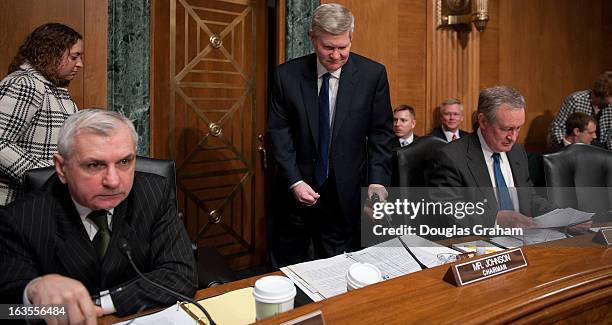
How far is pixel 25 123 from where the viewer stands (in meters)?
2.19

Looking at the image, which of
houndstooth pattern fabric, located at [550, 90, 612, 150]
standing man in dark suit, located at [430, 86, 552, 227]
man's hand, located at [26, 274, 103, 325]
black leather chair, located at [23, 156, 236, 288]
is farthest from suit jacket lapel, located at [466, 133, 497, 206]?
houndstooth pattern fabric, located at [550, 90, 612, 150]

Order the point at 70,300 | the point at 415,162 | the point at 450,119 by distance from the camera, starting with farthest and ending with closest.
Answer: the point at 450,119
the point at 415,162
the point at 70,300

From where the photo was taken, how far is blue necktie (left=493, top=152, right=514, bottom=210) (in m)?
2.24

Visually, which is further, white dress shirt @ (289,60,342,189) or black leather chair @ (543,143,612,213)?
black leather chair @ (543,143,612,213)

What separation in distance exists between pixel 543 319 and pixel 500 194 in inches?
48.6

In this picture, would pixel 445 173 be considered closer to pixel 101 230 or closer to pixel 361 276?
pixel 361 276

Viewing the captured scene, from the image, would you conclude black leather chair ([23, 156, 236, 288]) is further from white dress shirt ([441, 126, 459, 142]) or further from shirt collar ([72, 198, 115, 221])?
white dress shirt ([441, 126, 459, 142])

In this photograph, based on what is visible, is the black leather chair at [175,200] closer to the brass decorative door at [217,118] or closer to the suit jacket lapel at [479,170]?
the suit jacket lapel at [479,170]

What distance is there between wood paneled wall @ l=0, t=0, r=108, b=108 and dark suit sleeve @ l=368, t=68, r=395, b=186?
1.49m

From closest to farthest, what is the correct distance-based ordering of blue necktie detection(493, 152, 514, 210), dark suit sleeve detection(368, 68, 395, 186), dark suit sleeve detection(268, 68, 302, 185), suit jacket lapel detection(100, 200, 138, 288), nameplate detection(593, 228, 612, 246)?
suit jacket lapel detection(100, 200, 138, 288), nameplate detection(593, 228, 612, 246), blue necktie detection(493, 152, 514, 210), dark suit sleeve detection(268, 68, 302, 185), dark suit sleeve detection(368, 68, 395, 186)

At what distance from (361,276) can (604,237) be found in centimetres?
82

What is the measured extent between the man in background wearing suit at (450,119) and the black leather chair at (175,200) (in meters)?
2.76

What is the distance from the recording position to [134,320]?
3.84ft

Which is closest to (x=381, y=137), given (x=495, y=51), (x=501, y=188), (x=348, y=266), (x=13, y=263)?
(x=501, y=188)
